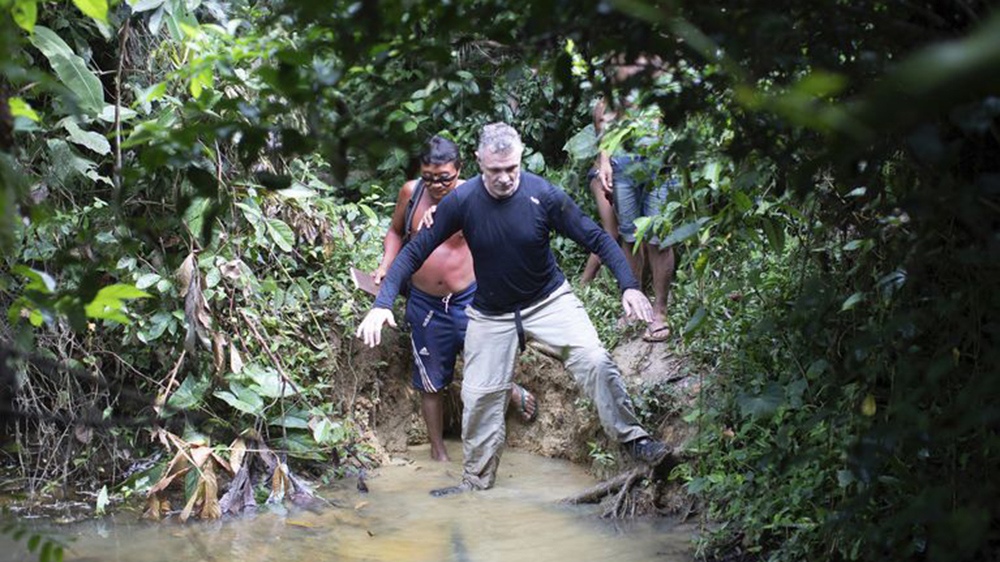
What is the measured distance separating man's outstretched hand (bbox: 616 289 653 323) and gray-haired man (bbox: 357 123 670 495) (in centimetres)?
1

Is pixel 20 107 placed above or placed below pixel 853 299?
above

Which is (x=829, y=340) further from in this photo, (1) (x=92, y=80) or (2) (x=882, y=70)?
(1) (x=92, y=80)

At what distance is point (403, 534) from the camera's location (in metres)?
5.86

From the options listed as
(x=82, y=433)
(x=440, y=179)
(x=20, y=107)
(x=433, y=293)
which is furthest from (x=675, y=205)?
(x=82, y=433)

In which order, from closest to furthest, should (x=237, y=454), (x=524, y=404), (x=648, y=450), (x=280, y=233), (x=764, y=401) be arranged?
(x=764, y=401), (x=648, y=450), (x=237, y=454), (x=280, y=233), (x=524, y=404)

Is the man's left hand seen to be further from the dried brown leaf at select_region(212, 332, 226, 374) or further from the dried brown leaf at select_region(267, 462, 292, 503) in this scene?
the dried brown leaf at select_region(212, 332, 226, 374)

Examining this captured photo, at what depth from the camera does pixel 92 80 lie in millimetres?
5539

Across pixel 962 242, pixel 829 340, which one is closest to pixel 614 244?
pixel 829 340

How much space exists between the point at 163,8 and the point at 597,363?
9.65ft

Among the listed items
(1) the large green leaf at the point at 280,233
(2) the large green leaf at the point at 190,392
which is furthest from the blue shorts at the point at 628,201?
(2) the large green leaf at the point at 190,392

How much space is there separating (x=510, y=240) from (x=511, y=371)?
818mm

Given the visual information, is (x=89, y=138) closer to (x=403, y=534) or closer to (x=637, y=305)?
(x=403, y=534)

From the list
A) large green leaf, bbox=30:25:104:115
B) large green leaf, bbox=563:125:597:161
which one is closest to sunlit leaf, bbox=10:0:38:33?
large green leaf, bbox=30:25:104:115

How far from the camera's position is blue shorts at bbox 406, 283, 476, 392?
7031 millimetres
